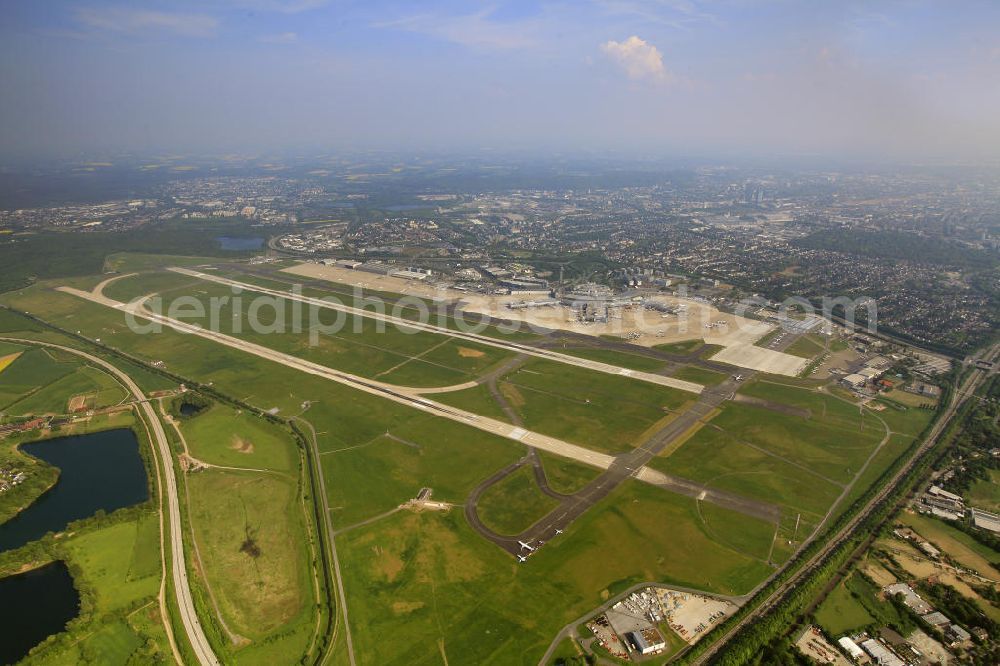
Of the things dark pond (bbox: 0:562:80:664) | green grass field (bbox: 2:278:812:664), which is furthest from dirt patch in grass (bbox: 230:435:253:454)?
dark pond (bbox: 0:562:80:664)

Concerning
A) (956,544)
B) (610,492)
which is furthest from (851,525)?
(610,492)

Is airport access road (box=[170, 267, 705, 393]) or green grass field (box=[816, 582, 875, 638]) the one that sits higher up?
airport access road (box=[170, 267, 705, 393])

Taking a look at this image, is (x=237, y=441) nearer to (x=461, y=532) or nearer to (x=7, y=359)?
(x=461, y=532)

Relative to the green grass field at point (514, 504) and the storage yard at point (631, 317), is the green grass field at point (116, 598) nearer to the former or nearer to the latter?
the green grass field at point (514, 504)

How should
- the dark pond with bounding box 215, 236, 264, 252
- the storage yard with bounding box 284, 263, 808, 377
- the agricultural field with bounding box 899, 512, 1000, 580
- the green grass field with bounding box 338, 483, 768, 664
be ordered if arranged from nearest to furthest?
1. the green grass field with bounding box 338, 483, 768, 664
2. the agricultural field with bounding box 899, 512, 1000, 580
3. the storage yard with bounding box 284, 263, 808, 377
4. the dark pond with bounding box 215, 236, 264, 252

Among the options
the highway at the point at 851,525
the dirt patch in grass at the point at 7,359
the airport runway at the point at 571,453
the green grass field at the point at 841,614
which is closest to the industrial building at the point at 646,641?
the highway at the point at 851,525

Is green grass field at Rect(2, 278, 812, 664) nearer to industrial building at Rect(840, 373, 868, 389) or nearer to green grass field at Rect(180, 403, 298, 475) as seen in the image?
green grass field at Rect(180, 403, 298, 475)
